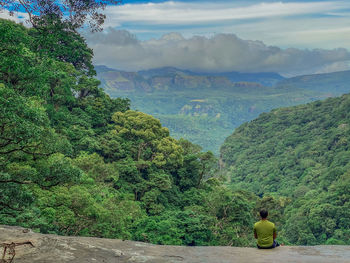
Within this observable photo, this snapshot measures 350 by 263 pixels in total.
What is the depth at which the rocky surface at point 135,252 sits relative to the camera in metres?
6.31

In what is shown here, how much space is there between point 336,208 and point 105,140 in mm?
42946

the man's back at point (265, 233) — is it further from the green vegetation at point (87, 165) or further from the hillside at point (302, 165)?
the hillside at point (302, 165)

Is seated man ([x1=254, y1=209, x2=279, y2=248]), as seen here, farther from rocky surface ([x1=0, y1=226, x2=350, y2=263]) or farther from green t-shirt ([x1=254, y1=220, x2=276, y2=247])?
rocky surface ([x1=0, y1=226, x2=350, y2=263])

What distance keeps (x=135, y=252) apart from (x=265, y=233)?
2888mm

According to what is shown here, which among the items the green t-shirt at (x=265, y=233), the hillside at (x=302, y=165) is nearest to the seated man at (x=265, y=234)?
the green t-shirt at (x=265, y=233)

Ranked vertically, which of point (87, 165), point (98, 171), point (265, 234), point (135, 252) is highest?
point (87, 165)

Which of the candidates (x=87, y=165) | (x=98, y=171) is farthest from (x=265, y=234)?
(x=98, y=171)

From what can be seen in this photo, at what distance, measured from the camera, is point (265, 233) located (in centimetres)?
745

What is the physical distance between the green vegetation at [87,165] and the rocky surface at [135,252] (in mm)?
3088

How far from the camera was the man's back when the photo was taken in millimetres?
7402

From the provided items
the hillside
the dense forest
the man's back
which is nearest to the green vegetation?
the dense forest

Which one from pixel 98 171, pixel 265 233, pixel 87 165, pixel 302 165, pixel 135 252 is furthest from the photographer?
pixel 302 165

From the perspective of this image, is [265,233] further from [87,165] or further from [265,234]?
[87,165]

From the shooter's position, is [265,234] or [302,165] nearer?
[265,234]
